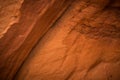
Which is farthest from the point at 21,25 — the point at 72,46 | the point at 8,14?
the point at 72,46

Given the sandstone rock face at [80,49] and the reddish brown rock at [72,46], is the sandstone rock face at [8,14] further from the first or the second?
the sandstone rock face at [80,49]

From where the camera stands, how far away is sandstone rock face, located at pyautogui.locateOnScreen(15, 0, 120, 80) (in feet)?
5.11

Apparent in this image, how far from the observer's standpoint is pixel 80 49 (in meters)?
1.66

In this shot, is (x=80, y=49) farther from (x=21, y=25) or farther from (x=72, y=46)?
(x=21, y=25)

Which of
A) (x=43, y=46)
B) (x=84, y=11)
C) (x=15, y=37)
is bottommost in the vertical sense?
(x=43, y=46)

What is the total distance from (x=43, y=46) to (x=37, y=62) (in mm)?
171

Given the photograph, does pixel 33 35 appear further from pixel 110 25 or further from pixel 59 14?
pixel 110 25

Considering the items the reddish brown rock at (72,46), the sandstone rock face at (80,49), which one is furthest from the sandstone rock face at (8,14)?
the sandstone rock face at (80,49)

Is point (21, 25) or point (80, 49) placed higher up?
point (21, 25)

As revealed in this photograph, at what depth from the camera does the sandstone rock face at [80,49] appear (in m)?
1.56

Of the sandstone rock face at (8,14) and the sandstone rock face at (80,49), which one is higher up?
the sandstone rock face at (8,14)

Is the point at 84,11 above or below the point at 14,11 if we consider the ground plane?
below

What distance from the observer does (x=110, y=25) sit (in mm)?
1588

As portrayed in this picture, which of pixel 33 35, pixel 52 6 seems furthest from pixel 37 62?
pixel 52 6
